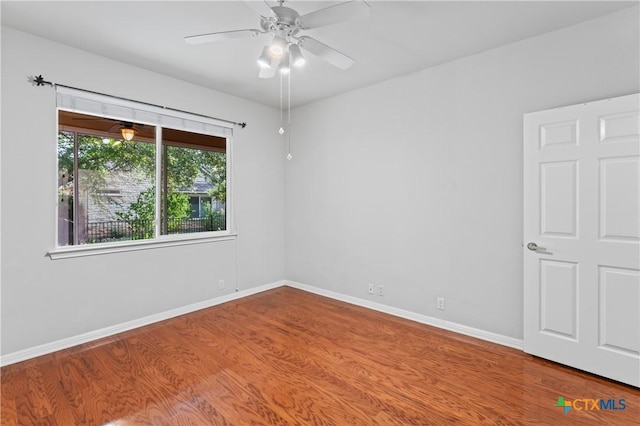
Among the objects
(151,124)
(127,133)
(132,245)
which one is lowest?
(132,245)

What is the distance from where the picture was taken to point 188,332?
3199mm

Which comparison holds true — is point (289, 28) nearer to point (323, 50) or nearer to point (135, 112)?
point (323, 50)

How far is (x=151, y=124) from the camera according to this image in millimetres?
3443

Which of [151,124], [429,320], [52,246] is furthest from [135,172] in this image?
[429,320]

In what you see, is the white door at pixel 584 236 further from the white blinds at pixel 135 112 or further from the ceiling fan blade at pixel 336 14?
the white blinds at pixel 135 112

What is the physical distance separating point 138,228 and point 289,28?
2.63 meters

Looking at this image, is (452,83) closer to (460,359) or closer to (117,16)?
(460,359)

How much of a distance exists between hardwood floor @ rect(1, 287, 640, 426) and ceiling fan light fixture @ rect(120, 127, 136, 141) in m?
2.02

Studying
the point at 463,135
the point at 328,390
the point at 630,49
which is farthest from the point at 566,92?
the point at 328,390

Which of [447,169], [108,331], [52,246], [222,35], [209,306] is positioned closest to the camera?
[222,35]

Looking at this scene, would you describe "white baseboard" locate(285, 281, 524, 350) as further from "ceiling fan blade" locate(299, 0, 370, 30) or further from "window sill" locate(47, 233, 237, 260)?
"ceiling fan blade" locate(299, 0, 370, 30)

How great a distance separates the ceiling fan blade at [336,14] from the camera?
1755 millimetres

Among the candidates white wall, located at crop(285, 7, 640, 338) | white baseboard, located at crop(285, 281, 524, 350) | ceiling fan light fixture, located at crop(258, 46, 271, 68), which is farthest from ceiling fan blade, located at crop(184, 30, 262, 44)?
white baseboard, located at crop(285, 281, 524, 350)

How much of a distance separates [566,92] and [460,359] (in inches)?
92.6
